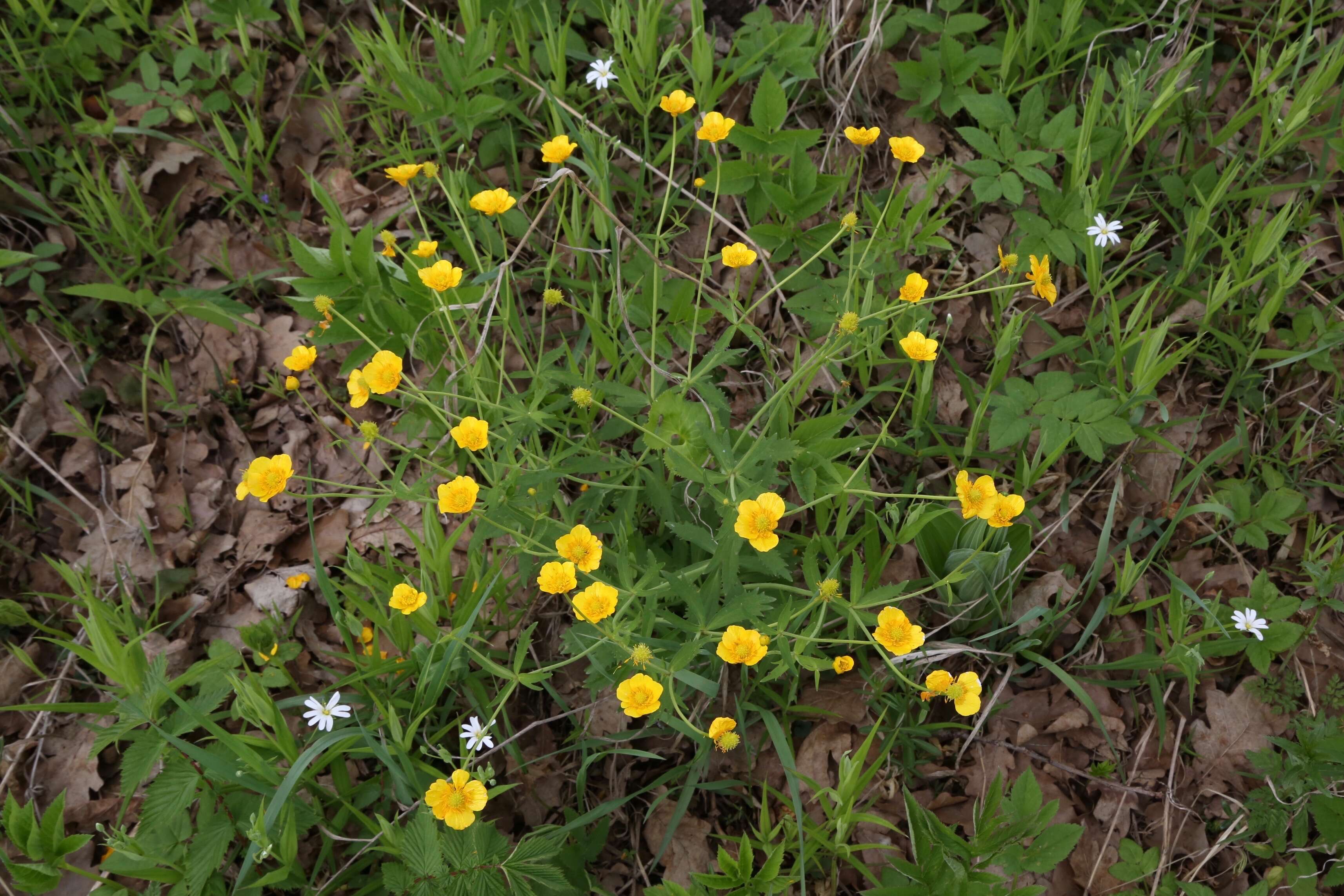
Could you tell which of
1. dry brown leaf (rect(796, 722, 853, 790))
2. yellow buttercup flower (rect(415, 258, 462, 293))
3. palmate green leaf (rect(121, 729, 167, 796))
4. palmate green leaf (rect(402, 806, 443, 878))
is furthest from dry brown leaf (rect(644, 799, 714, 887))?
yellow buttercup flower (rect(415, 258, 462, 293))

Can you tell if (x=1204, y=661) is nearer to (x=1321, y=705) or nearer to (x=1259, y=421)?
(x=1321, y=705)

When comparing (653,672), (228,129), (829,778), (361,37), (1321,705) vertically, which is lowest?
(829,778)

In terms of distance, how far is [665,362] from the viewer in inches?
90.1

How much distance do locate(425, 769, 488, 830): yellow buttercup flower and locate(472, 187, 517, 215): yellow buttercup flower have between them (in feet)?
4.15

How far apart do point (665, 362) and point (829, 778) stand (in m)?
1.17

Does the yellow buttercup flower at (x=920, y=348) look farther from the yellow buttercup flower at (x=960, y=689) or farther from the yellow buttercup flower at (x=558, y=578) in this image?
the yellow buttercup flower at (x=558, y=578)

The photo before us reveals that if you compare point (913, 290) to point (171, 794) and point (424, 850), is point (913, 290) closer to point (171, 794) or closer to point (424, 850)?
point (424, 850)

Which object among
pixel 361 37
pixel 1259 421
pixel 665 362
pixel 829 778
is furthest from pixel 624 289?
pixel 1259 421

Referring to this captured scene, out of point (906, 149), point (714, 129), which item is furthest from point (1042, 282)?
point (714, 129)

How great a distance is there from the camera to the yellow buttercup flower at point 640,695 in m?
1.53

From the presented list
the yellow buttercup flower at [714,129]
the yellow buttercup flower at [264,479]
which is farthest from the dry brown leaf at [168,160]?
the yellow buttercup flower at [714,129]

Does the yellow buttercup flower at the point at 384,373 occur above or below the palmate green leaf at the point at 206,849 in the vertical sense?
→ above

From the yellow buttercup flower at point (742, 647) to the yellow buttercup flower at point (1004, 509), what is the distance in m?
0.57

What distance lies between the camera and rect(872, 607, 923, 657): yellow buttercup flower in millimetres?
1566
